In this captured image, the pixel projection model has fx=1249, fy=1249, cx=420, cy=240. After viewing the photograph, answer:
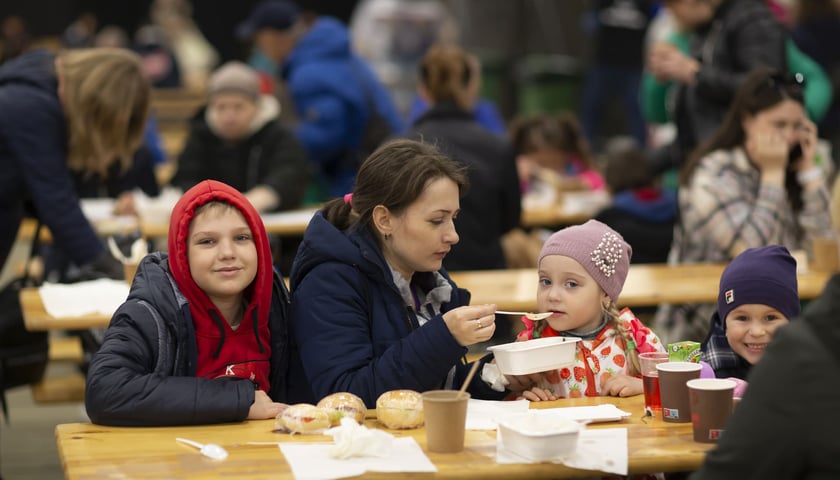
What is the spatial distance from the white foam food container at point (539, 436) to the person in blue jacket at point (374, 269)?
0.49 m

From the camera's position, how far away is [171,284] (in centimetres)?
337

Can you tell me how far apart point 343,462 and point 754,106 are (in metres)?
3.36

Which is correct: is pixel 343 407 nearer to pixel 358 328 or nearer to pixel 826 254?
pixel 358 328

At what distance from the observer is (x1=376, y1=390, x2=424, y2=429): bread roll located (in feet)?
9.86

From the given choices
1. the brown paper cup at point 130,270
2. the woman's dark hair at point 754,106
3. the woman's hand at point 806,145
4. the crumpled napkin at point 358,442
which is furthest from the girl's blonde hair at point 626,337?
the woman's hand at point 806,145

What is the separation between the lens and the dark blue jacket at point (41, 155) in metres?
5.12

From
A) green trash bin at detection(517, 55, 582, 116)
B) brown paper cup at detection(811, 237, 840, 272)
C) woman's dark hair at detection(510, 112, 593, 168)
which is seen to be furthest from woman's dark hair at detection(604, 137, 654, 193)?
green trash bin at detection(517, 55, 582, 116)

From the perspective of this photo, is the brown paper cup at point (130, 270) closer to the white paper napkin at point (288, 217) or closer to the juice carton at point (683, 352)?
the white paper napkin at point (288, 217)

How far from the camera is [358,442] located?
9.02ft

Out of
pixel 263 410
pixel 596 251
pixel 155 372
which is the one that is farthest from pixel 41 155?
pixel 596 251

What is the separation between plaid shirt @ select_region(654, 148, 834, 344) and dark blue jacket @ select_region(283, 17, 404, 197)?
2834mm

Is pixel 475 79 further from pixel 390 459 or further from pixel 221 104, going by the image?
pixel 390 459

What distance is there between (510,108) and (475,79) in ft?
26.0

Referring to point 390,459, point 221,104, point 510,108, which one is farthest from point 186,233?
point 510,108
